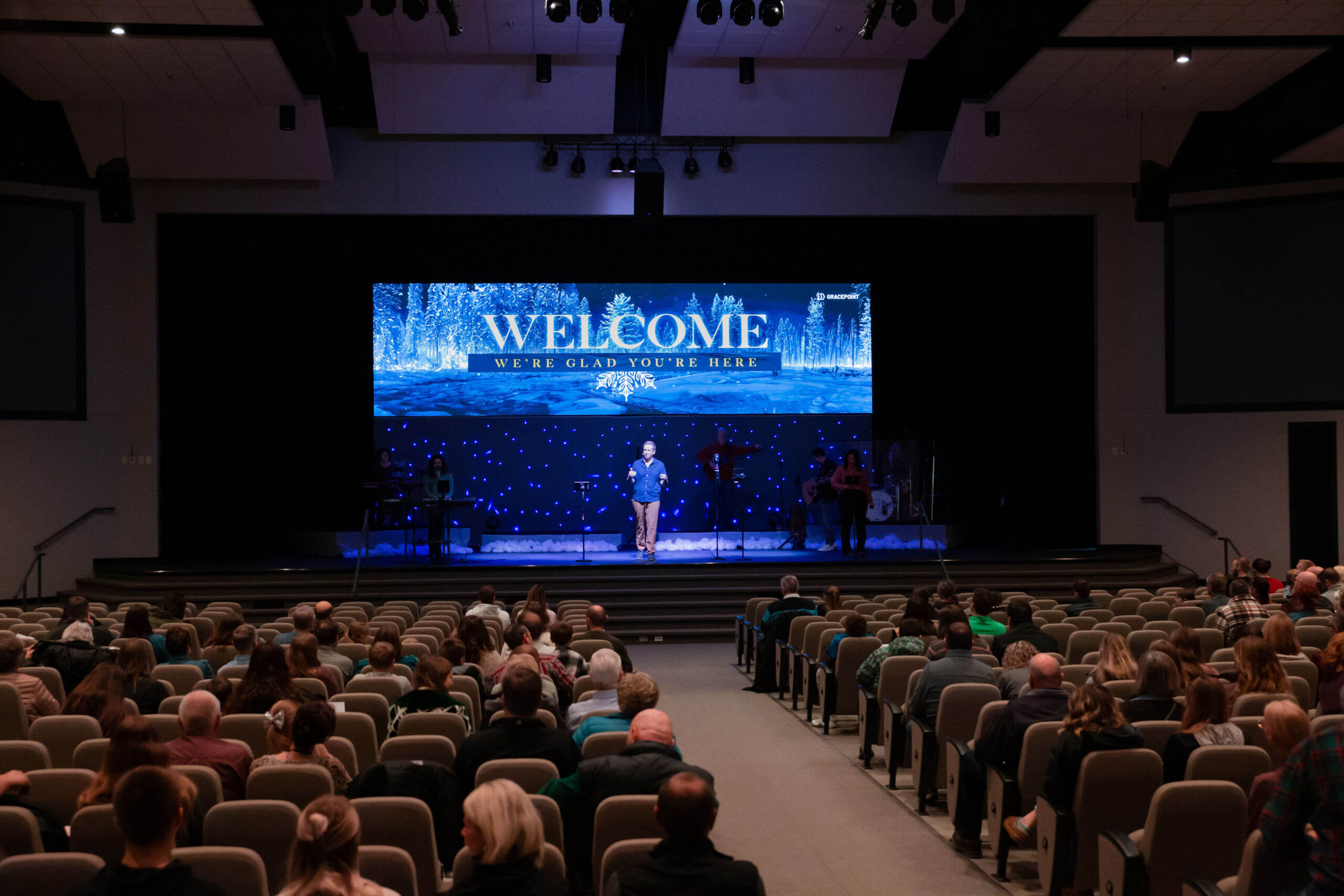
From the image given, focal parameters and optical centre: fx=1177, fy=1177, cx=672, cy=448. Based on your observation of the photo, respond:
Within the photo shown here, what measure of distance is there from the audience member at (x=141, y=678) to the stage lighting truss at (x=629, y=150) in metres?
10.5

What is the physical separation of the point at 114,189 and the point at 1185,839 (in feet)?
38.5

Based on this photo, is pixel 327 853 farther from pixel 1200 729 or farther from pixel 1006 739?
pixel 1006 739

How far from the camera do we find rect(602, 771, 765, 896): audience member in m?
2.75

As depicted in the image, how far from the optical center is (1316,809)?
2.86m

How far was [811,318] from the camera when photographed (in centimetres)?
Result: 1641

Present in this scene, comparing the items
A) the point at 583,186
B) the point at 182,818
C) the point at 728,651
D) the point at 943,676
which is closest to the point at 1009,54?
the point at 583,186

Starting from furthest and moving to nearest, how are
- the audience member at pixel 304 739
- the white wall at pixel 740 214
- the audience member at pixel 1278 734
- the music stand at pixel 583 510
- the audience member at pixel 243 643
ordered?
the music stand at pixel 583 510
the white wall at pixel 740 214
the audience member at pixel 243 643
the audience member at pixel 304 739
the audience member at pixel 1278 734

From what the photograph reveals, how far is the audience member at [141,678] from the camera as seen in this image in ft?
17.8

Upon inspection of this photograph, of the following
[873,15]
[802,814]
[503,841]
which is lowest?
[802,814]

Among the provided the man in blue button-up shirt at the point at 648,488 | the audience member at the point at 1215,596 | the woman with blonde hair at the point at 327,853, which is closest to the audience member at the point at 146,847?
the woman with blonde hair at the point at 327,853

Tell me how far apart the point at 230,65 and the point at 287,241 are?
3.41 m

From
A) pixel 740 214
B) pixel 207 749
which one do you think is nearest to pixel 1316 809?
pixel 207 749

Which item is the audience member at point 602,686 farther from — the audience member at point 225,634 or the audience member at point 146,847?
the audience member at point 225,634

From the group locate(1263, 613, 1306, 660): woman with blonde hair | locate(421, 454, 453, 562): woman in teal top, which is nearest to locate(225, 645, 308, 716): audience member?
locate(1263, 613, 1306, 660): woman with blonde hair
